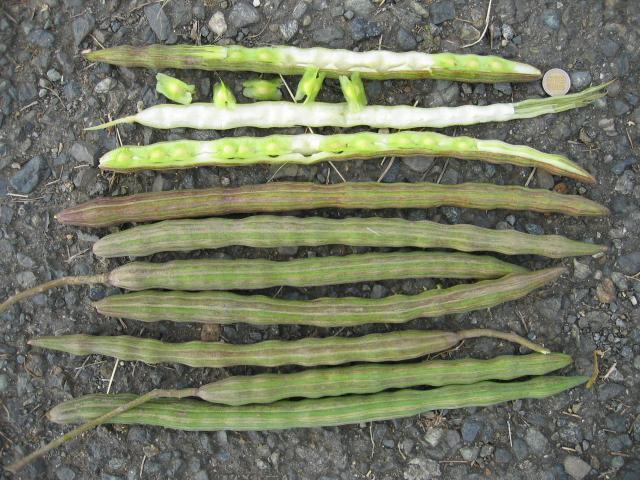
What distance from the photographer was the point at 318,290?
4.63 metres

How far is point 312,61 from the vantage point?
14.7 ft

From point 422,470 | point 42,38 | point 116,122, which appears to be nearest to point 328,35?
A: point 116,122

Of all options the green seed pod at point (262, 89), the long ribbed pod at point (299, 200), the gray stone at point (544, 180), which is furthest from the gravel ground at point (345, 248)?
the long ribbed pod at point (299, 200)

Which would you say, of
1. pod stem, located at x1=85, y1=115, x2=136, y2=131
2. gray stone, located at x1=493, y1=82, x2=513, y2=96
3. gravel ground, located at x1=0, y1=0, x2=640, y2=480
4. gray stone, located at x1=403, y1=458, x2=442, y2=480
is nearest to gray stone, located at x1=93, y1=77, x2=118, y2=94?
gravel ground, located at x1=0, y1=0, x2=640, y2=480

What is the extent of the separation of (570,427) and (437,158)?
7.83 feet

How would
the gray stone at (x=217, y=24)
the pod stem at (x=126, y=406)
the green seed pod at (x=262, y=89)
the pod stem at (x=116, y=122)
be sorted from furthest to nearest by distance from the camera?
the gray stone at (x=217, y=24)
the green seed pod at (x=262, y=89)
the pod stem at (x=116, y=122)
the pod stem at (x=126, y=406)

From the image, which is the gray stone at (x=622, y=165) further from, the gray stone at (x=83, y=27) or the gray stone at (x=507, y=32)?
the gray stone at (x=83, y=27)

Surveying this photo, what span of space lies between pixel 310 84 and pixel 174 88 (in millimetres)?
1031

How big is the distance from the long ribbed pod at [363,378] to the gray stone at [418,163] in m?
1.49

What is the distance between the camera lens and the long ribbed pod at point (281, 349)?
4.35m

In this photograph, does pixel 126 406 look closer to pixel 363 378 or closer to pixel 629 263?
pixel 363 378

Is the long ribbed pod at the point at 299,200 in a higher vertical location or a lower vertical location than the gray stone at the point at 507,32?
lower

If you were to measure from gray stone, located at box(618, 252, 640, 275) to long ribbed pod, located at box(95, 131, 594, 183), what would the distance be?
0.74 m

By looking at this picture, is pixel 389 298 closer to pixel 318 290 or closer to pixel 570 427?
pixel 318 290
